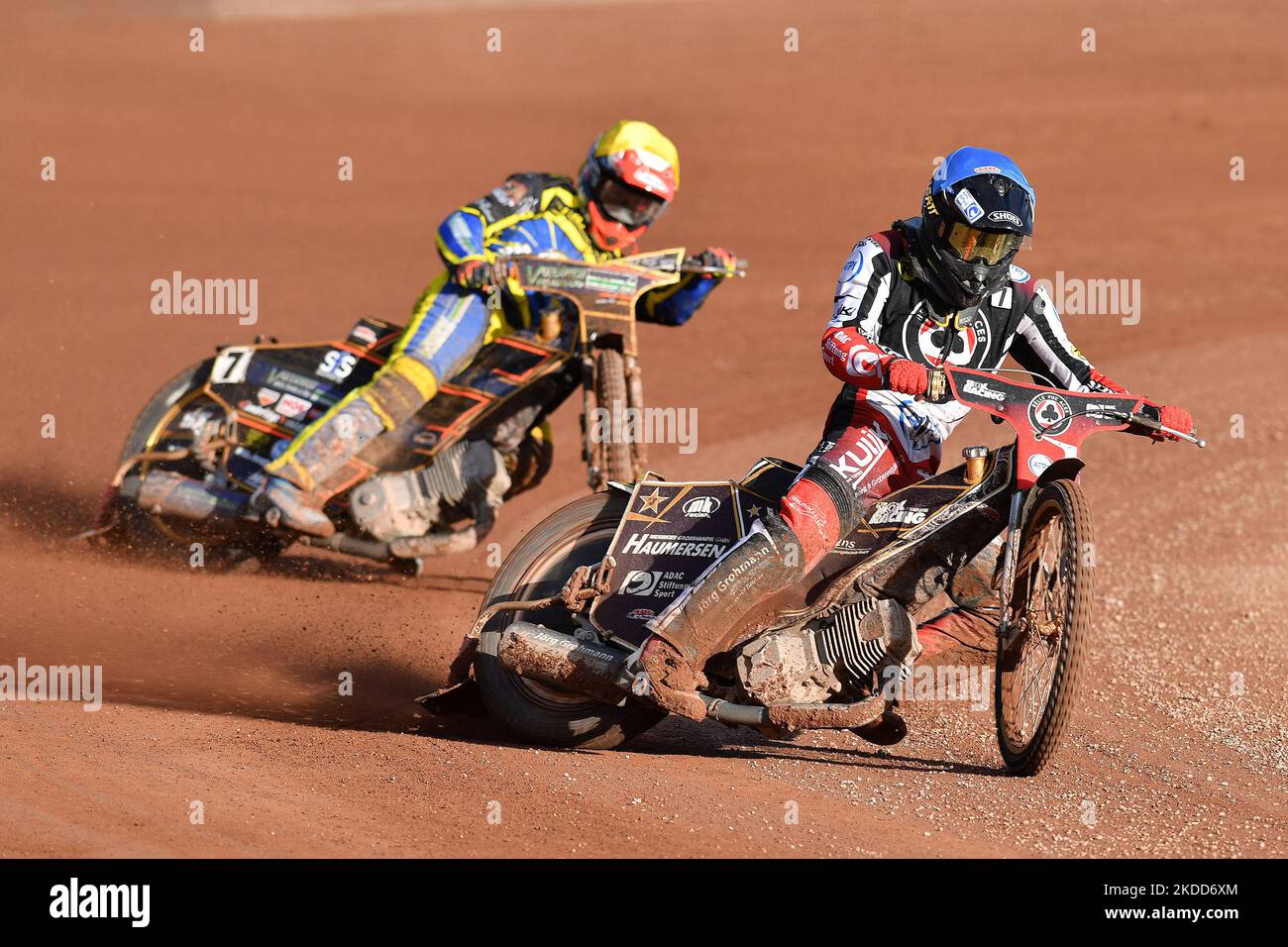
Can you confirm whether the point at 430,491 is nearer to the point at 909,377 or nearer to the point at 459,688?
the point at 459,688

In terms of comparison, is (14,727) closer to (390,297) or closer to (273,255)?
(390,297)

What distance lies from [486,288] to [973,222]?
3650 millimetres

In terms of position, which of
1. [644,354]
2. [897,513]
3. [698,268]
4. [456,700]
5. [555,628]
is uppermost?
[698,268]

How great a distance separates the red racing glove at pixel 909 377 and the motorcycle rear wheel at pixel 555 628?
1294 millimetres

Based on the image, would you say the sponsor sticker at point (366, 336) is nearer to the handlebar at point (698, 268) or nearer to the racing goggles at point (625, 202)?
the racing goggles at point (625, 202)

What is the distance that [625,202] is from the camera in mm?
9688

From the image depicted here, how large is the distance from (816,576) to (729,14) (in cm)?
3362

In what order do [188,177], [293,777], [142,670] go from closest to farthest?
[293,777]
[142,670]
[188,177]

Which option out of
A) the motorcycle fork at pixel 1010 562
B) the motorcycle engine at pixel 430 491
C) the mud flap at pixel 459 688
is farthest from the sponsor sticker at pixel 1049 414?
the motorcycle engine at pixel 430 491

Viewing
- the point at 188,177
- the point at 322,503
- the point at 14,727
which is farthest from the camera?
the point at 188,177

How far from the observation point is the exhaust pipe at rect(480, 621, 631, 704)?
6328 mm

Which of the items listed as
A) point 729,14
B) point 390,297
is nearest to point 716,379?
point 390,297

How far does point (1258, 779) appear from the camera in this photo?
21.2ft

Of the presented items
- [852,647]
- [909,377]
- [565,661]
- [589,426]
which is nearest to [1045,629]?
[852,647]
